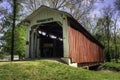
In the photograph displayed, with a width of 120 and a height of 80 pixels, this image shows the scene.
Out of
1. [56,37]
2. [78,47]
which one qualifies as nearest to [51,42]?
[56,37]

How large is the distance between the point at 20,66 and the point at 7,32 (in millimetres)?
23902

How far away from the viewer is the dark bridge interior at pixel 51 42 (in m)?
21.2

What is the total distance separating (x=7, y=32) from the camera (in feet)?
111

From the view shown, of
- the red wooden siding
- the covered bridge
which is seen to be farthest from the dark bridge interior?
the red wooden siding

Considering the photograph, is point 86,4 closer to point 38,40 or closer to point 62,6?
point 62,6

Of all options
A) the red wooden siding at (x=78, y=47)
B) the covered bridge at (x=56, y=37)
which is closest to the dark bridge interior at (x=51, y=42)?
the covered bridge at (x=56, y=37)

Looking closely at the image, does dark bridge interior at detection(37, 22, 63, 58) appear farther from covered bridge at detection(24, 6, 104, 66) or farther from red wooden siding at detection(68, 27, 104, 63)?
red wooden siding at detection(68, 27, 104, 63)

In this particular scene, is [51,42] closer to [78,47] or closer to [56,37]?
[56,37]

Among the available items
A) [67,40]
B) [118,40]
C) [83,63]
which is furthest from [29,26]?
[118,40]

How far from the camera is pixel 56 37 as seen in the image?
2305 centimetres

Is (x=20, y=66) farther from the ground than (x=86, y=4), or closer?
closer

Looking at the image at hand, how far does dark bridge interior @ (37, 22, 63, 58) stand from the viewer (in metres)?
21.2

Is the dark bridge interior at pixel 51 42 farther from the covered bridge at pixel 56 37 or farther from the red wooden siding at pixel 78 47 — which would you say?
the red wooden siding at pixel 78 47

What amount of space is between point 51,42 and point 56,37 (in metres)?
1.00
